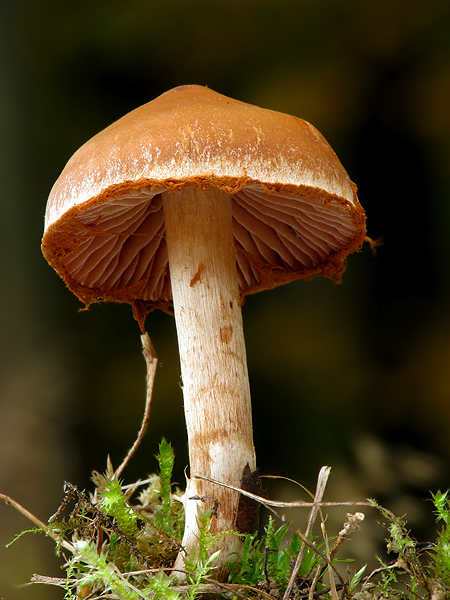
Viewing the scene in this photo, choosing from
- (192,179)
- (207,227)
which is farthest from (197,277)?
(192,179)

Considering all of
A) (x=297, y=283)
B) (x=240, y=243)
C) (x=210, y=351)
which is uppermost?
(x=240, y=243)

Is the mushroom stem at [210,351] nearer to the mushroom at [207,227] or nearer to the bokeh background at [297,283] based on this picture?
the mushroom at [207,227]

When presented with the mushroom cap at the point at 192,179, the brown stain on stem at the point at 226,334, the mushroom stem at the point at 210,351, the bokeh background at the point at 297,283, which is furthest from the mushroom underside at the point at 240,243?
the bokeh background at the point at 297,283

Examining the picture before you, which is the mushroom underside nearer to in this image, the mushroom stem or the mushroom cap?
the mushroom cap

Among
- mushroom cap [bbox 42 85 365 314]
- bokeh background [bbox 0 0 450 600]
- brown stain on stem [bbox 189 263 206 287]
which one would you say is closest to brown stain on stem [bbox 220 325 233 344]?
brown stain on stem [bbox 189 263 206 287]

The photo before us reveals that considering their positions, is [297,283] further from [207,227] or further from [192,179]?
[192,179]
